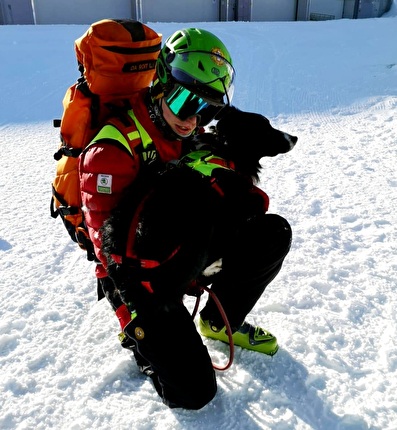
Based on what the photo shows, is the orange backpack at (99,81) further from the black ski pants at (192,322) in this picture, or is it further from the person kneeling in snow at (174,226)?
the black ski pants at (192,322)

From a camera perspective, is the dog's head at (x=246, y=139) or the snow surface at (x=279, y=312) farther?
the dog's head at (x=246, y=139)

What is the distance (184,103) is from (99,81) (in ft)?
1.24

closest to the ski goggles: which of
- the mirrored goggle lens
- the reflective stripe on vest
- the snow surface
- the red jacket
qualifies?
the mirrored goggle lens

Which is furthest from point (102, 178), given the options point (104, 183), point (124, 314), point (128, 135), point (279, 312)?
point (279, 312)

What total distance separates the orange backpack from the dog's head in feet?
1.34

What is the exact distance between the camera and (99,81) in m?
1.94

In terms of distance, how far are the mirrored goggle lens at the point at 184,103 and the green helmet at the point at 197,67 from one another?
2 centimetres

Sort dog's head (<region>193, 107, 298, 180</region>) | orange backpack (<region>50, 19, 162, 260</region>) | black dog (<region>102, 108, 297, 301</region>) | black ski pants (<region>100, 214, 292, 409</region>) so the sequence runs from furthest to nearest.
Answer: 1. dog's head (<region>193, 107, 298, 180</region>)
2. orange backpack (<region>50, 19, 162, 260</region>)
3. black ski pants (<region>100, 214, 292, 409</region>)
4. black dog (<region>102, 108, 297, 301</region>)

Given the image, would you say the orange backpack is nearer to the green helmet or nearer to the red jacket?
the green helmet

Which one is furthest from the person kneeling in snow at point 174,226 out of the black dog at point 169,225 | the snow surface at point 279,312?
the snow surface at point 279,312

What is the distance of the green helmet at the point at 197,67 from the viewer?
1857 millimetres

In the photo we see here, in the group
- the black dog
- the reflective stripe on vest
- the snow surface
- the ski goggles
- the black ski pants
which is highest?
the ski goggles

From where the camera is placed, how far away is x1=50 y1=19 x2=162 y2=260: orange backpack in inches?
75.5

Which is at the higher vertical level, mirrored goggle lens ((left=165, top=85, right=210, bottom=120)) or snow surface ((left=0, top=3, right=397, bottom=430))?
mirrored goggle lens ((left=165, top=85, right=210, bottom=120))
